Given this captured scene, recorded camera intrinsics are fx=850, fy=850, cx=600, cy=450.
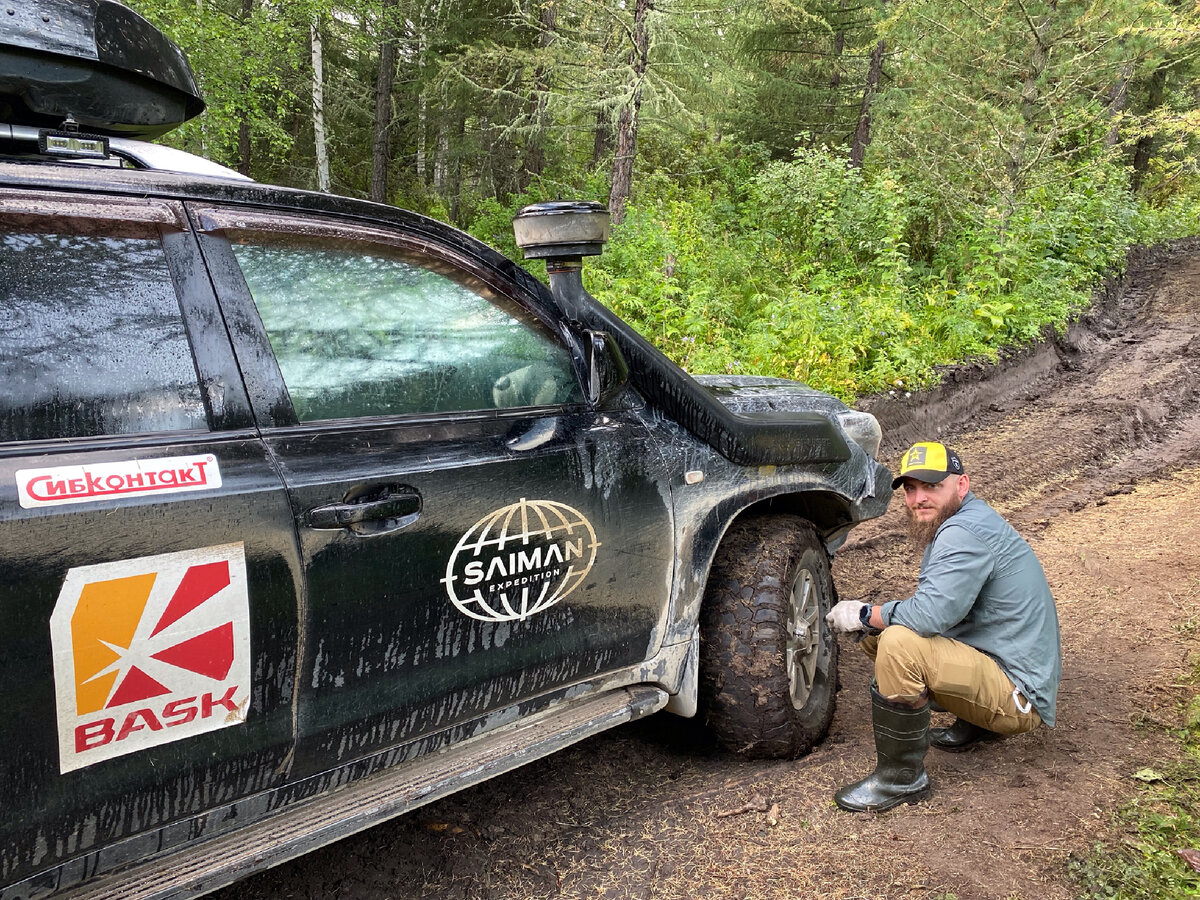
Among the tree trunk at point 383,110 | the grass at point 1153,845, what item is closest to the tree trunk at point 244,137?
the tree trunk at point 383,110

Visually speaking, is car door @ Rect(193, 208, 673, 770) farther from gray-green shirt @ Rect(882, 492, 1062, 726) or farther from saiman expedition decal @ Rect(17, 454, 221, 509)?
gray-green shirt @ Rect(882, 492, 1062, 726)

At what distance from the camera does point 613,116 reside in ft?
35.7

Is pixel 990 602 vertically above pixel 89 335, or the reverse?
pixel 89 335

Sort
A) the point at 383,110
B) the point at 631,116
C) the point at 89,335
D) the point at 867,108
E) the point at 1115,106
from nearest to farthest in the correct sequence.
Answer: the point at 89,335, the point at 631,116, the point at 383,110, the point at 867,108, the point at 1115,106

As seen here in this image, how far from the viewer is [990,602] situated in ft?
9.82

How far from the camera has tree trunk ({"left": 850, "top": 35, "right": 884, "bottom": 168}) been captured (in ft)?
60.6

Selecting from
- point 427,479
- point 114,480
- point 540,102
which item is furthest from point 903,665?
point 540,102

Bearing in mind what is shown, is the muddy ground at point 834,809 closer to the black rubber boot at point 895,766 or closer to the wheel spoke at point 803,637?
the black rubber boot at point 895,766

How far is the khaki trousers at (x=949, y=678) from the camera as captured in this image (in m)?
2.88

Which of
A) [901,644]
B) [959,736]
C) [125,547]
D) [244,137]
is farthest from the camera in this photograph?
[244,137]

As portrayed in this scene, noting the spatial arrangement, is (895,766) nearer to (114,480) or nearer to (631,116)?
(114,480)

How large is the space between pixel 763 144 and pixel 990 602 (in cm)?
1869

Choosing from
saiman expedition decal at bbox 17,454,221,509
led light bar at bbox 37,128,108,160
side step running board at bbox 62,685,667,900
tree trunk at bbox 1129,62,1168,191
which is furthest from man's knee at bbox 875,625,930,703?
tree trunk at bbox 1129,62,1168,191

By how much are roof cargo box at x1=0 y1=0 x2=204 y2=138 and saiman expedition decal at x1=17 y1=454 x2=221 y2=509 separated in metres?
1.13
